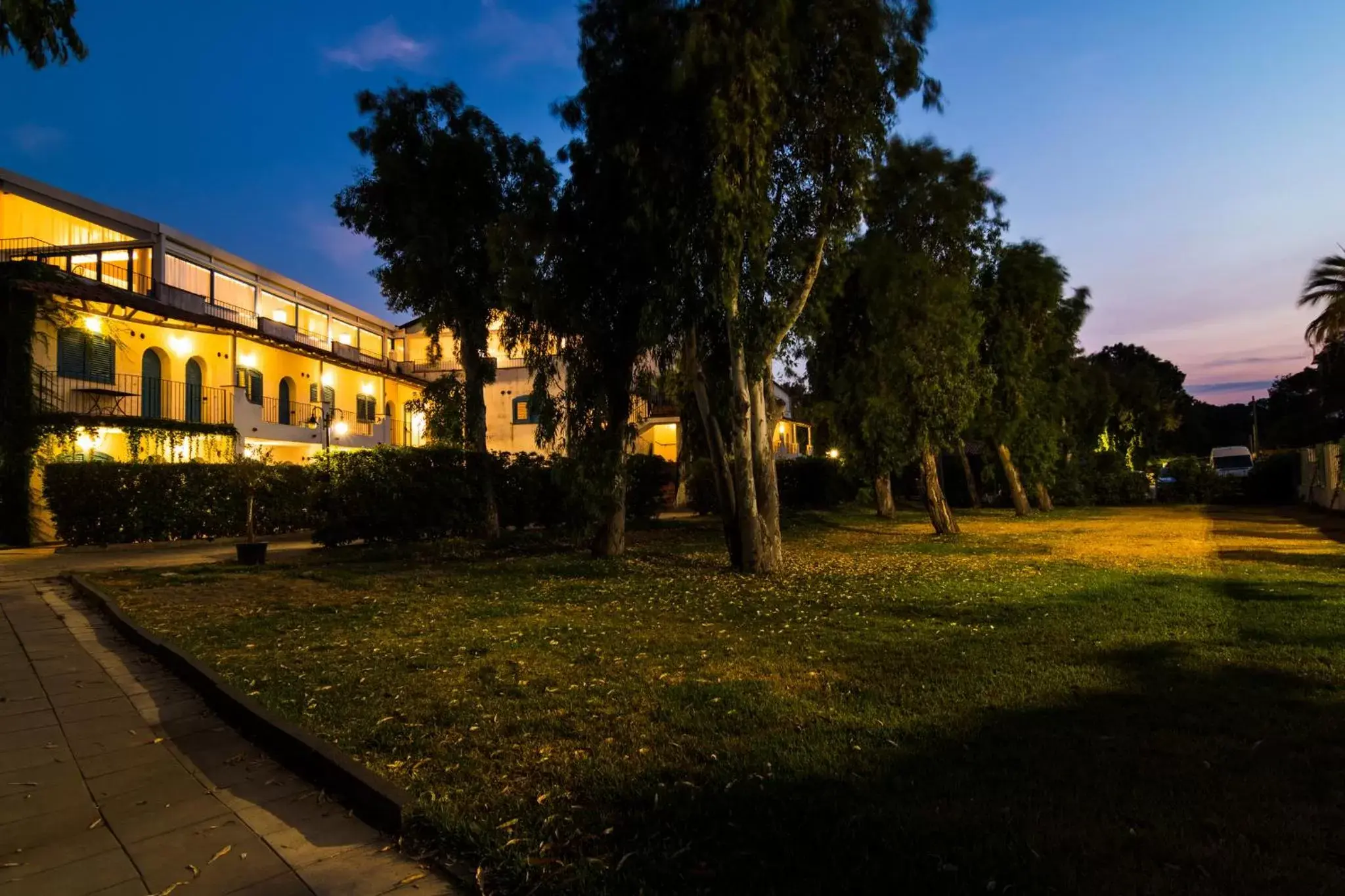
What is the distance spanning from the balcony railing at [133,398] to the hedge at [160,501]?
2960 mm

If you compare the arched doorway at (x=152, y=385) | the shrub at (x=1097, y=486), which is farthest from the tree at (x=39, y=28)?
the shrub at (x=1097, y=486)

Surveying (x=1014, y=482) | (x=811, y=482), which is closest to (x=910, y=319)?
(x=1014, y=482)

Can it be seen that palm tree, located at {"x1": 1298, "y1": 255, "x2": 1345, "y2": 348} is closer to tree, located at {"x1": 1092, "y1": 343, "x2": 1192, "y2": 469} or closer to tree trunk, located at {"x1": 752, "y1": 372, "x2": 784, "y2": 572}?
tree, located at {"x1": 1092, "y1": 343, "x2": 1192, "y2": 469}

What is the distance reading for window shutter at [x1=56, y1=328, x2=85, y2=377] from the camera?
63.0ft

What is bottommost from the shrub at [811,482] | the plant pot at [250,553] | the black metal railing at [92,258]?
the plant pot at [250,553]

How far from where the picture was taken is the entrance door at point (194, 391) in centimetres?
2336

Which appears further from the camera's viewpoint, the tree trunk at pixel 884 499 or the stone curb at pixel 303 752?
the tree trunk at pixel 884 499

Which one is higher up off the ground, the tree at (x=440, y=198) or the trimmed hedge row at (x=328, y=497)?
the tree at (x=440, y=198)

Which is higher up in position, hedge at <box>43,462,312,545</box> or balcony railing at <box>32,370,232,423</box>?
balcony railing at <box>32,370,232,423</box>

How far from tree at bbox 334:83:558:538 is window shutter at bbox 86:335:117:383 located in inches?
376

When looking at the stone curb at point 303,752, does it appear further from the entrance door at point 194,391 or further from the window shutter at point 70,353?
the entrance door at point 194,391

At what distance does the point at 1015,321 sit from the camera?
68.8 feet

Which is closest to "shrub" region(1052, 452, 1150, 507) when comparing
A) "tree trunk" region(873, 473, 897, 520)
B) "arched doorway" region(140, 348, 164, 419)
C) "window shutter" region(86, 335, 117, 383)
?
"tree trunk" region(873, 473, 897, 520)

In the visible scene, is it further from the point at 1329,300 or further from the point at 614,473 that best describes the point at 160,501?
the point at 1329,300
